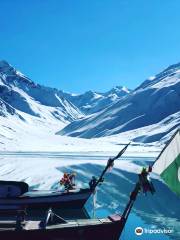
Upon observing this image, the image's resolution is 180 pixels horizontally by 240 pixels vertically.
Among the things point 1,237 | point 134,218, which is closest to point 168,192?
point 134,218

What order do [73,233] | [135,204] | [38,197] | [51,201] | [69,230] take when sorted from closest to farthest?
[69,230], [73,233], [38,197], [51,201], [135,204]

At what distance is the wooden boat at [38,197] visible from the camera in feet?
144

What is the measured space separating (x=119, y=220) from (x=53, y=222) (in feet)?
14.4

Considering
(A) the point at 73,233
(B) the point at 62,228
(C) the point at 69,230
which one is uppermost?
(B) the point at 62,228

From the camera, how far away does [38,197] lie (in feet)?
144

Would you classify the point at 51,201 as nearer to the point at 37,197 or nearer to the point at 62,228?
the point at 37,197

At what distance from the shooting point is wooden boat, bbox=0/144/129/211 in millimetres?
44000

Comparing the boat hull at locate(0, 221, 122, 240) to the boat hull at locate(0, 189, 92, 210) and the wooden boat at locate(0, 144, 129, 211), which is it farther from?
the boat hull at locate(0, 189, 92, 210)

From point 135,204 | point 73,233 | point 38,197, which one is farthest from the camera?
point 135,204

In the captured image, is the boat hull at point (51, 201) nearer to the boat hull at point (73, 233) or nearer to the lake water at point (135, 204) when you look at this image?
the lake water at point (135, 204)

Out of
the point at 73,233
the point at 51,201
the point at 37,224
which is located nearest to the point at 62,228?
the point at 73,233

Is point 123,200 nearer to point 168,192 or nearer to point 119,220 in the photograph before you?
point 168,192

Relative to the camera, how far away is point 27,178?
262 ft

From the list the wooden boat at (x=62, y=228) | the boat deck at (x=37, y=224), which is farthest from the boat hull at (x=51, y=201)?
the wooden boat at (x=62, y=228)
